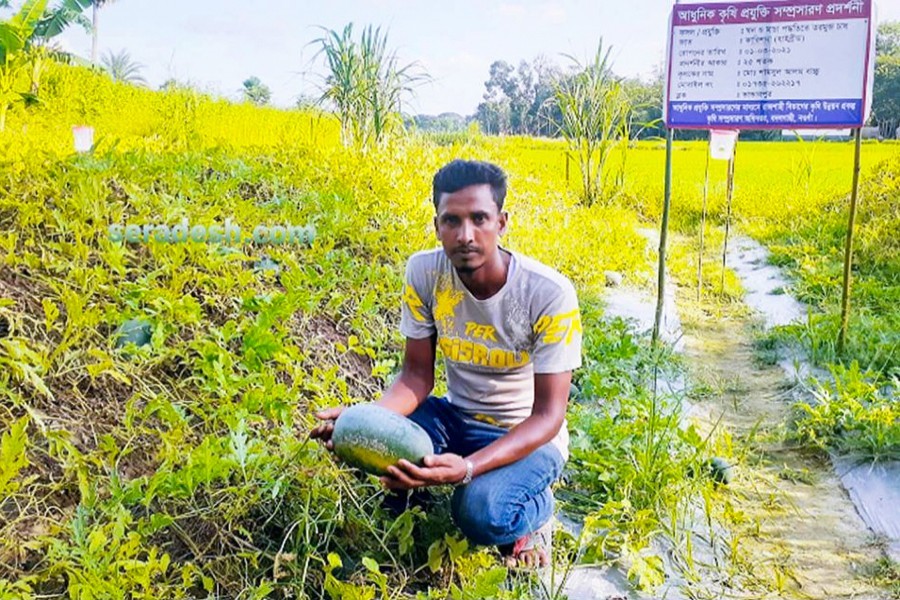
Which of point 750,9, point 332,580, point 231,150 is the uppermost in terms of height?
point 750,9

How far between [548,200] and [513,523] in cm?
720

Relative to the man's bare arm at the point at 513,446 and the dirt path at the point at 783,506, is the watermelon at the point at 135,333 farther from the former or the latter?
the dirt path at the point at 783,506

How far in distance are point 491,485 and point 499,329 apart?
442 millimetres

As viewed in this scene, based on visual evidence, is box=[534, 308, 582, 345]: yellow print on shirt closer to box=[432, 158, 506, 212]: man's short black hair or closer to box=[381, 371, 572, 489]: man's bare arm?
box=[381, 371, 572, 489]: man's bare arm

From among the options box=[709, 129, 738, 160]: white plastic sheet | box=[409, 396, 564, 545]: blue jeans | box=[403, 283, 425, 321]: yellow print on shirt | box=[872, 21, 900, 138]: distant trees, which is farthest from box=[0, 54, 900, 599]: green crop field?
box=[872, 21, 900, 138]: distant trees

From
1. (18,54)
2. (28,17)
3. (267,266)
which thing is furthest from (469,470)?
(18,54)

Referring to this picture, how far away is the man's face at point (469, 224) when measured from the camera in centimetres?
208

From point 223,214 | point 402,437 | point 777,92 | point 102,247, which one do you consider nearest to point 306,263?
point 223,214

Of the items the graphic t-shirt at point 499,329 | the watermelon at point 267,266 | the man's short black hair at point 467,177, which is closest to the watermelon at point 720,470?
the graphic t-shirt at point 499,329

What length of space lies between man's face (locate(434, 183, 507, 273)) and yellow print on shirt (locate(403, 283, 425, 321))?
28cm

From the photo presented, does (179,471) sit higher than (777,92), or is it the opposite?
(777,92)

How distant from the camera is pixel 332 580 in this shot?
189 cm

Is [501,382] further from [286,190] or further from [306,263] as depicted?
[286,190]

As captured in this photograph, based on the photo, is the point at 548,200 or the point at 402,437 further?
the point at 548,200
